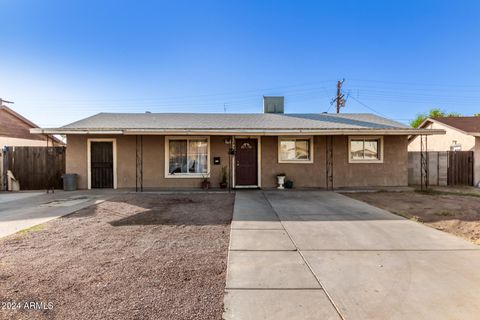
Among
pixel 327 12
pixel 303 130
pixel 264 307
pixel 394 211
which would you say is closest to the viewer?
pixel 264 307

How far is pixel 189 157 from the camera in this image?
10312 mm

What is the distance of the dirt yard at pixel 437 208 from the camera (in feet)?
15.2

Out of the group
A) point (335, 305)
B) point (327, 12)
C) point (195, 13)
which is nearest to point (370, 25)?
point (327, 12)

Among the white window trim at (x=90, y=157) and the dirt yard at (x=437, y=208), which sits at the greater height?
the white window trim at (x=90, y=157)

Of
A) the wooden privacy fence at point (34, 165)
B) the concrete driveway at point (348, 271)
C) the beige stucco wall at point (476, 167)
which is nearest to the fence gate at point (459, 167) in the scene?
the beige stucco wall at point (476, 167)

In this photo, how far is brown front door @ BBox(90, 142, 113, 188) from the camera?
10125 mm

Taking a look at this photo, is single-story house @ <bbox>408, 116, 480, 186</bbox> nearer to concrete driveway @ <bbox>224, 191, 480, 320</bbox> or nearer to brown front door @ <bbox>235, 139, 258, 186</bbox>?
concrete driveway @ <bbox>224, 191, 480, 320</bbox>

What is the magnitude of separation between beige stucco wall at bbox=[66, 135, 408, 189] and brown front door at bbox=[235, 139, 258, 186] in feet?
1.20

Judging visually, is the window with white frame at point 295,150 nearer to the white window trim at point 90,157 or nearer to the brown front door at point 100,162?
the white window trim at point 90,157

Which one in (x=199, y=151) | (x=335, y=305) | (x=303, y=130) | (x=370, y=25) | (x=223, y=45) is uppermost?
(x=370, y=25)

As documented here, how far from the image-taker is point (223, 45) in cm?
1186

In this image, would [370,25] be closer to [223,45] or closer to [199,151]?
[223,45]

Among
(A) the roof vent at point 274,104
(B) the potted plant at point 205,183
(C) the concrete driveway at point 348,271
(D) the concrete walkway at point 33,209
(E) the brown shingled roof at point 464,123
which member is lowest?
(C) the concrete driveway at point 348,271

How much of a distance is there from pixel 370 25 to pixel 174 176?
1239cm
